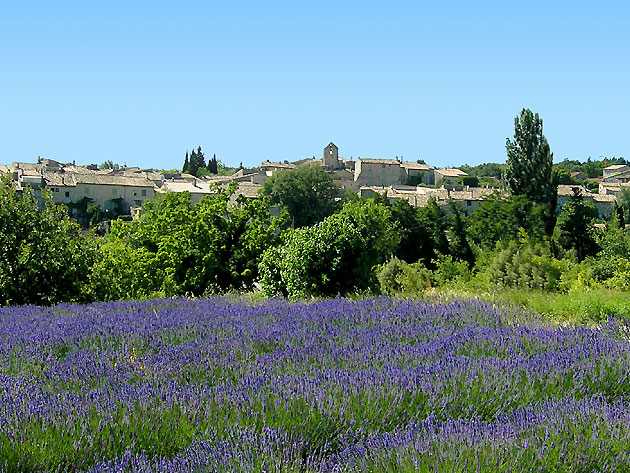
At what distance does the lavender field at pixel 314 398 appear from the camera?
3.01 m

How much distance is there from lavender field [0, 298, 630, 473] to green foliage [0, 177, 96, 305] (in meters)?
5.95

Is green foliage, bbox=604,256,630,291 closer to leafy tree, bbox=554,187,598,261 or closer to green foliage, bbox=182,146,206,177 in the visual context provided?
leafy tree, bbox=554,187,598,261

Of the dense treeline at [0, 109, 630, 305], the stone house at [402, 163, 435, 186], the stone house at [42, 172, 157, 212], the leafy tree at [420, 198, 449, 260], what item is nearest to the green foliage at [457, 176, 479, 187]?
the stone house at [402, 163, 435, 186]

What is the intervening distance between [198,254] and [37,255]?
10.0 ft

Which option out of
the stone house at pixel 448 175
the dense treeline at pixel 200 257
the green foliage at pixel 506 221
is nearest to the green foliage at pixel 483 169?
the stone house at pixel 448 175

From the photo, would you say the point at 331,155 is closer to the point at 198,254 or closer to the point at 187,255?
the point at 187,255

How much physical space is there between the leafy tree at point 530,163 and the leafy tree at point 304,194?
37.5 metres

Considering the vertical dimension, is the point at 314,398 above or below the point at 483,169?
below

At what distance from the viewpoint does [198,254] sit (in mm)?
13344

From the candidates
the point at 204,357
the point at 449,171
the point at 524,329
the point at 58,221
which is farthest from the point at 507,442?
the point at 449,171

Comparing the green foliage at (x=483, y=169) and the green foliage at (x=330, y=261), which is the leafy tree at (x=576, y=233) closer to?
the green foliage at (x=330, y=261)

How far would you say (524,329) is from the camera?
558 centimetres

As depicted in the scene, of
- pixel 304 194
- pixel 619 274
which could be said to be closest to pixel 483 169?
pixel 304 194

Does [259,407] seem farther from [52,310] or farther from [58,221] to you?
[58,221]
